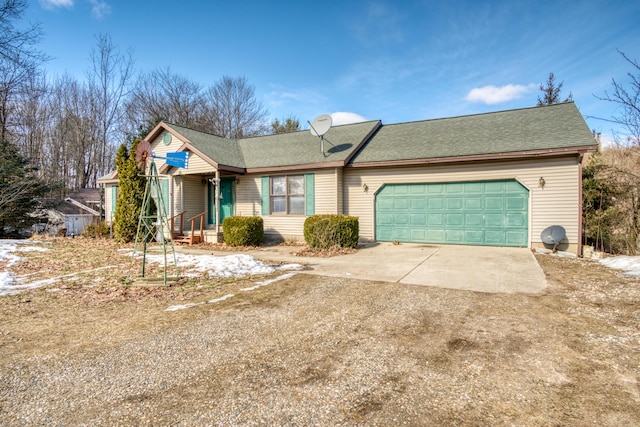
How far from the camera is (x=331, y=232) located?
997 centimetres

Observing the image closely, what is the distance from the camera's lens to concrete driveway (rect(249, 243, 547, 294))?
5.84 metres

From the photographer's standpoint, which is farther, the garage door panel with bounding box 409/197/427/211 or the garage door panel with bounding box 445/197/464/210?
the garage door panel with bounding box 409/197/427/211

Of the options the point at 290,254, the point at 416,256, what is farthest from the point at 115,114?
the point at 416,256

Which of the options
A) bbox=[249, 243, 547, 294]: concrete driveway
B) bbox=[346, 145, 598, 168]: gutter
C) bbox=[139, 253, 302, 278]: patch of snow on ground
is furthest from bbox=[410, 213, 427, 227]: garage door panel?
bbox=[139, 253, 302, 278]: patch of snow on ground

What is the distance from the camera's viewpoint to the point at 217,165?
1198 centimetres

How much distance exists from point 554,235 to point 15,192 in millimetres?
19496

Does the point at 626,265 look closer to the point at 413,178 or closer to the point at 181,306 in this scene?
the point at 413,178

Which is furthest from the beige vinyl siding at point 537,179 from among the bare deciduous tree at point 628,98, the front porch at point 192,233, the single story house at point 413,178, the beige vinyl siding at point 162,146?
the beige vinyl siding at point 162,146

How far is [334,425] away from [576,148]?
9921mm

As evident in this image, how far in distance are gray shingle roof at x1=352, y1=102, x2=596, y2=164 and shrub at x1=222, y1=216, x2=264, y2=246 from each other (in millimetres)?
4254

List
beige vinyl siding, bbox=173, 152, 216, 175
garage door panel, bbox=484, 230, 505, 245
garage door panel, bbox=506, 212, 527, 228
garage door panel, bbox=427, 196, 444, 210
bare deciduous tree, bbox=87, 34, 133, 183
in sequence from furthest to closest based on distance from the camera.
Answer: bare deciduous tree, bbox=87, 34, 133, 183
beige vinyl siding, bbox=173, 152, 216, 175
garage door panel, bbox=427, 196, 444, 210
garage door panel, bbox=484, 230, 505, 245
garage door panel, bbox=506, 212, 527, 228

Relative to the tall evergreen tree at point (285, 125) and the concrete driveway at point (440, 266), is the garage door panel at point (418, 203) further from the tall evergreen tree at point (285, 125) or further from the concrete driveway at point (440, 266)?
the tall evergreen tree at point (285, 125)

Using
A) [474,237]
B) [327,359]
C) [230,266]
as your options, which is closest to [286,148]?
[230,266]

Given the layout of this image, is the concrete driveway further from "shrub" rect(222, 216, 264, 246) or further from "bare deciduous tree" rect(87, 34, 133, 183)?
"bare deciduous tree" rect(87, 34, 133, 183)
